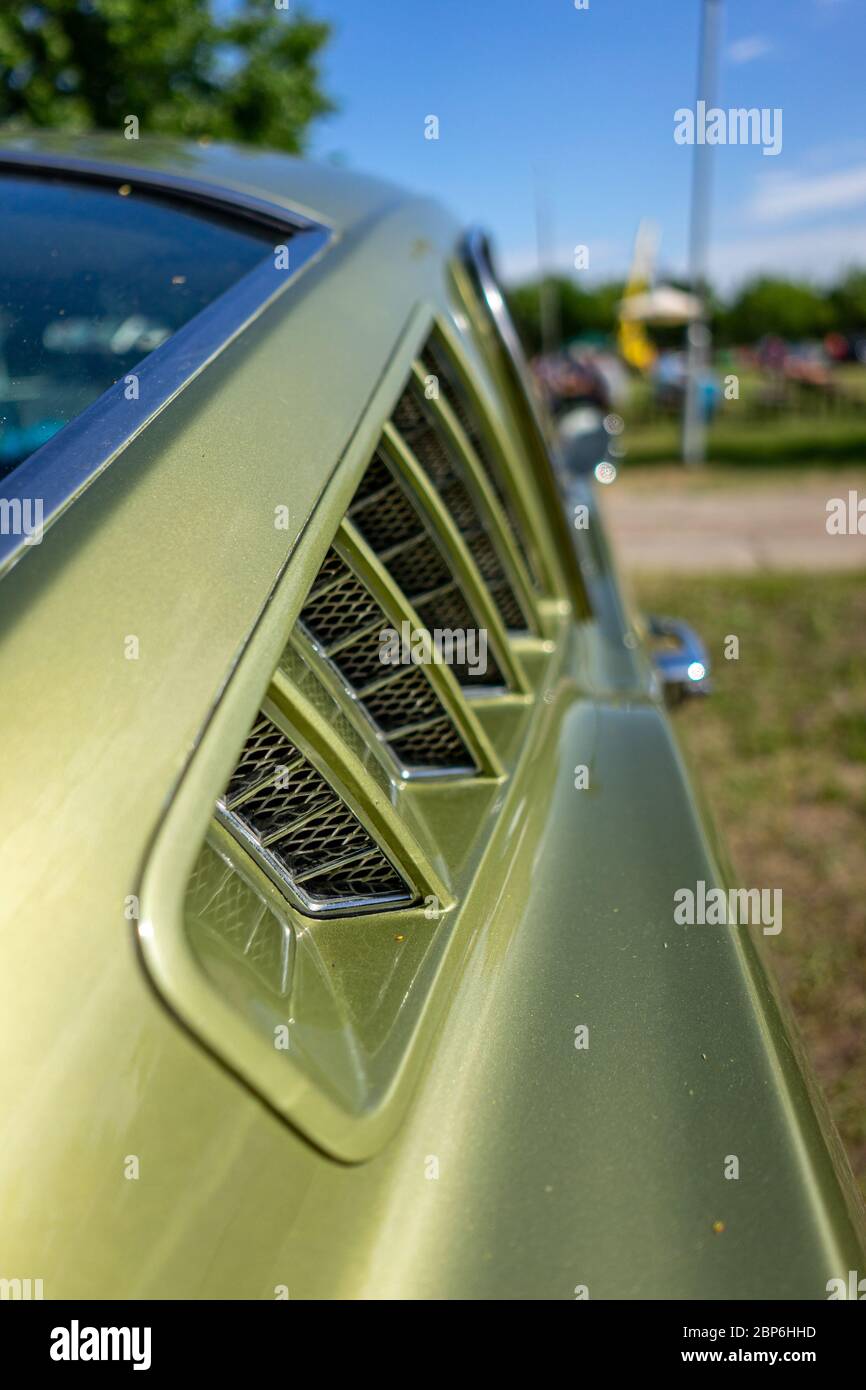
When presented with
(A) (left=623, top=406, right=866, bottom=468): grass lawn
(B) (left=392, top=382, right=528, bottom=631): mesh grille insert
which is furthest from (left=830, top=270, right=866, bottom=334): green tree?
(B) (left=392, top=382, right=528, bottom=631): mesh grille insert

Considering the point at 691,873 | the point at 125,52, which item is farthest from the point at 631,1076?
the point at 125,52

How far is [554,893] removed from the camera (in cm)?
137

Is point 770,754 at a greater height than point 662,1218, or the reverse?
point 662,1218

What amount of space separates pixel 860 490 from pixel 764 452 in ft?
11.6

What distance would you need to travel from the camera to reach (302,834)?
131 cm

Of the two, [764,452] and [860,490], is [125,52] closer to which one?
[860,490]

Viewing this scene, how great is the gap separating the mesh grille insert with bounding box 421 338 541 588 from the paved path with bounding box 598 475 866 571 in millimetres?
7092

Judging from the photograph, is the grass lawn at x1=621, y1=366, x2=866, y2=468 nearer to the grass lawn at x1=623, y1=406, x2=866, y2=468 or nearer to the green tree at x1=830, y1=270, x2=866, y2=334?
the grass lawn at x1=623, y1=406, x2=866, y2=468

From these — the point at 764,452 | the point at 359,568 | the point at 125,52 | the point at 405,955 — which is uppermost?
the point at 125,52

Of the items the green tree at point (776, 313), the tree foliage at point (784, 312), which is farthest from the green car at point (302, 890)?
the green tree at point (776, 313)

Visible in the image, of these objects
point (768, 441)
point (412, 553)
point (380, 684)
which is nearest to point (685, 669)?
point (412, 553)

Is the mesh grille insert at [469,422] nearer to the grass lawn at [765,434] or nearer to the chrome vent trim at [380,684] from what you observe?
the chrome vent trim at [380,684]

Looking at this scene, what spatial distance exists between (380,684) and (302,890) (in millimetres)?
434

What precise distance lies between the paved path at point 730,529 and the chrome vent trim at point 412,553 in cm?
769
